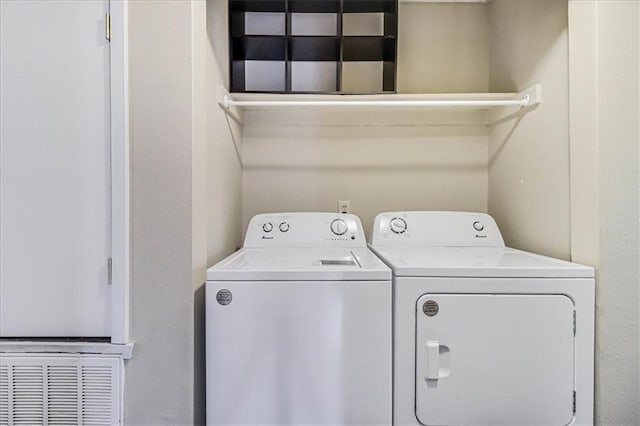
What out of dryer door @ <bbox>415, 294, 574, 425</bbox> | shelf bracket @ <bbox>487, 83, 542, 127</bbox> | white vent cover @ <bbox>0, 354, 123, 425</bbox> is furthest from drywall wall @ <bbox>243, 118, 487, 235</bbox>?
white vent cover @ <bbox>0, 354, 123, 425</bbox>

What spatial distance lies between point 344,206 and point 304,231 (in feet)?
1.35

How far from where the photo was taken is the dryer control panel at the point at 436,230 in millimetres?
1891

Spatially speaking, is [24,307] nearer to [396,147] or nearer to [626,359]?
[396,147]

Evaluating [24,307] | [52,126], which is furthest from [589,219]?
[24,307]

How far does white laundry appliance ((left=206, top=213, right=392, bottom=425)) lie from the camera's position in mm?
1233

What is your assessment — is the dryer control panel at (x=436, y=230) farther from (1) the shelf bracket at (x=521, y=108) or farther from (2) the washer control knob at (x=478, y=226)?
(1) the shelf bracket at (x=521, y=108)

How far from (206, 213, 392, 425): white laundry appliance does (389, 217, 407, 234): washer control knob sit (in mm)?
712

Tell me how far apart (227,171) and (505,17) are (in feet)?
5.64

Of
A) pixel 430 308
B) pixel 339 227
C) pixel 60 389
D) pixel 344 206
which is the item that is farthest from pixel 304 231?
pixel 60 389

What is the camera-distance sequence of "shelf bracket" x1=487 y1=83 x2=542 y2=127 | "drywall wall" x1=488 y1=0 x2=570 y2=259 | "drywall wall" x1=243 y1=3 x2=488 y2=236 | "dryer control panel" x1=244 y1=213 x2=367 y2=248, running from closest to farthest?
"drywall wall" x1=488 y1=0 x2=570 y2=259, "shelf bracket" x1=487 y1=83 x2=542 y2=127, "dryer control panel" x1=244 y1=213 x2=367 y2=248, "drywall wall" x1=243 y1=3 x2=488 y2=236

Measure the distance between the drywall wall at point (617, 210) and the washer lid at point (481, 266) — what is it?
4.5 inches

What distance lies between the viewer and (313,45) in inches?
→ 81.3

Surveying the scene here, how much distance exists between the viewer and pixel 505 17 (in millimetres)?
1982

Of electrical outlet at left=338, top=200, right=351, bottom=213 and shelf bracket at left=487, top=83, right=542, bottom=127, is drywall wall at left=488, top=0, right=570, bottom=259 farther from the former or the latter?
electrical outlet at left=338, top=200, right=351, bottom=213
